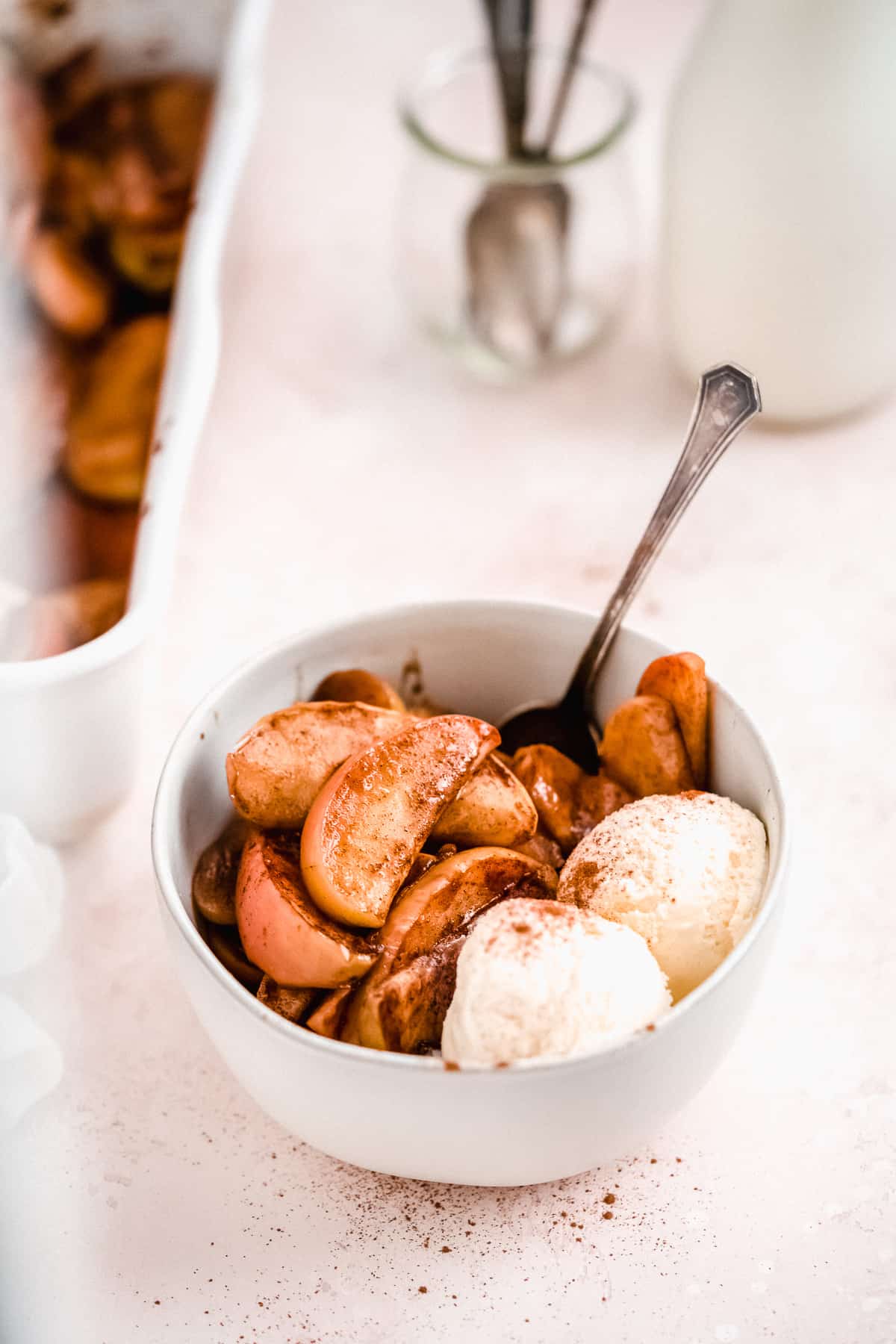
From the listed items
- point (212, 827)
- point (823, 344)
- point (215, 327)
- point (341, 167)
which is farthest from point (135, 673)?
point (341, 167)

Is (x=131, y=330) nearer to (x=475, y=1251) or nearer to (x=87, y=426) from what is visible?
(x=87, y=426)

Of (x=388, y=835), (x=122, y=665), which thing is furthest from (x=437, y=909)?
(x=122, y=665)

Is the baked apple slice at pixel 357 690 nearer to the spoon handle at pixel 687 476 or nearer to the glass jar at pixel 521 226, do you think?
the spoon handle at pixel 687 476

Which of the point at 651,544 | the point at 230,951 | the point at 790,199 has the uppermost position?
the point at 790,199

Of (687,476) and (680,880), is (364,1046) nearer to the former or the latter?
(680,880)

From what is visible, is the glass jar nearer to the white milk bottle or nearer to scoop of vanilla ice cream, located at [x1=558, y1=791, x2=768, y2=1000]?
the white milk bottle

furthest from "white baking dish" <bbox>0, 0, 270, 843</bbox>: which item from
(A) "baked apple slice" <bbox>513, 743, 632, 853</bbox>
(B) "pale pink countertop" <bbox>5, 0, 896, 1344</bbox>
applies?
(A) "baked apple slice" <bbox>513, 743, 632, 853</bbox>

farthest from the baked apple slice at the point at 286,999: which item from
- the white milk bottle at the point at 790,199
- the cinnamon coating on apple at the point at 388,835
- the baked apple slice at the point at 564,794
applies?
the white milk bottle at the point at 790,199
